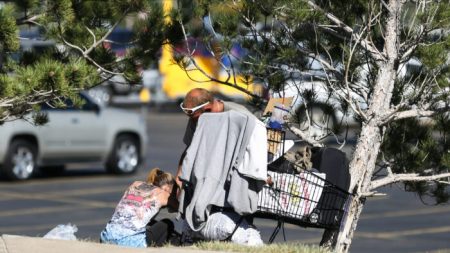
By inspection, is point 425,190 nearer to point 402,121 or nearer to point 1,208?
point 402,121

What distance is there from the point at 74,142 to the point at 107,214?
4.43 meters

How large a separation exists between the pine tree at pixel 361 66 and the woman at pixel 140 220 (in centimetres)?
105

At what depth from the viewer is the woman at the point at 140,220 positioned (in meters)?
7.93

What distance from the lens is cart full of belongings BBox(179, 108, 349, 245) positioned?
7402 millimetres

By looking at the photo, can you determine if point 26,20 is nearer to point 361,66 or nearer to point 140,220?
point 140,220

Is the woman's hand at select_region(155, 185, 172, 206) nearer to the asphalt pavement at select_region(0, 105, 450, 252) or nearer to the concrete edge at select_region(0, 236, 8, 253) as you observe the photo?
A: the concrete edge at select_region(0, 236, 8, 253)

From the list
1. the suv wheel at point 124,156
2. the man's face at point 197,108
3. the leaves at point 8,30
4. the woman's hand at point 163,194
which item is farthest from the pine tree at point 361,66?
the suv wheel at point 124,156

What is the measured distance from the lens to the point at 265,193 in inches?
300

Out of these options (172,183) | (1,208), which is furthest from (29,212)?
(172,183)

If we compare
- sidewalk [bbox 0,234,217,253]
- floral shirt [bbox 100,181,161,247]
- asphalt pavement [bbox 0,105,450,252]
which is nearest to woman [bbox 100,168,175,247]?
floral shirt [bbox 100,181,161,247]

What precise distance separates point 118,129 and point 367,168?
12.7 meters

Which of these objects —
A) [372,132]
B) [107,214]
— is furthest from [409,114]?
[107,214]

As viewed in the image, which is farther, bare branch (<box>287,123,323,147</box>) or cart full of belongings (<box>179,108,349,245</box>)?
bare branch (<box>287,123,323,147</box>)

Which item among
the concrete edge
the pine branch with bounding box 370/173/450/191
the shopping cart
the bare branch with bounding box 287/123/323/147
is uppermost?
the bare branch with bounding box 287/123/323/147
